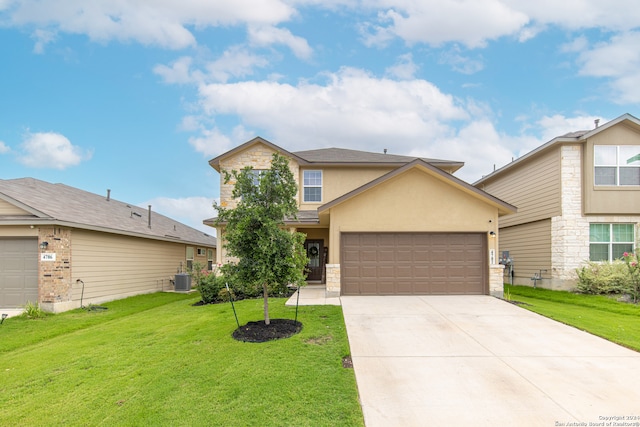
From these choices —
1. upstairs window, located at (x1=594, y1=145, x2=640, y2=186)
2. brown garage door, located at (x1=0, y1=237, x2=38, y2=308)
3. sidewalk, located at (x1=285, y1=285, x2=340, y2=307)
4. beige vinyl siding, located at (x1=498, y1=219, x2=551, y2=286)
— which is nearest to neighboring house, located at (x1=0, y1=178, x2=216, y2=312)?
brown garage door, located at (x1=0, y1=237, x2=38, y2=308)

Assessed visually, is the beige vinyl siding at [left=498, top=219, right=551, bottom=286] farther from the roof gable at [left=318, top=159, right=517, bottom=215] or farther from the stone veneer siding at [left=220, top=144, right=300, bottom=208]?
the stone veneer siding at [left=220, top=144, right=300, bottom=208]

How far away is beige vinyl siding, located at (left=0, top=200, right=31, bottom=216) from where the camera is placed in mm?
10320

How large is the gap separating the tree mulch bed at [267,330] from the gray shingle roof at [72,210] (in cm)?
774

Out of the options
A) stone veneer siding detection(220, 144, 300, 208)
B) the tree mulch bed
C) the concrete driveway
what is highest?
stone veneer siding detection(220, 144, 300, 208)

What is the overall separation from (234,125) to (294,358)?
51.0ft

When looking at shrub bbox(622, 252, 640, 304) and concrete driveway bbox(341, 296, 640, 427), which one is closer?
concrete driveway bbox(341, 296, 640, 427)

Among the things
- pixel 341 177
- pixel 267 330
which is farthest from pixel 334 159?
pixel 267 330

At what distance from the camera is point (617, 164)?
1240 centimetres

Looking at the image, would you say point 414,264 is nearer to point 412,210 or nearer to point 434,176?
point 412,210

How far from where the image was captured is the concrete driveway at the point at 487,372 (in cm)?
363

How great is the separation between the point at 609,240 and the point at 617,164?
2.96 m

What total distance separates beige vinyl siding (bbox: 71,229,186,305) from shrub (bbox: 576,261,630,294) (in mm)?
18063

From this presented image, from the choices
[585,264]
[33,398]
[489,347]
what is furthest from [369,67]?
[33,398]

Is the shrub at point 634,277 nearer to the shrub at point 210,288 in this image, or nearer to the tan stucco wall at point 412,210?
the tan stucco wall at point 412,210
